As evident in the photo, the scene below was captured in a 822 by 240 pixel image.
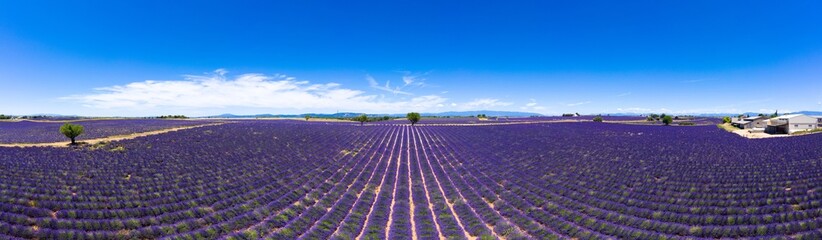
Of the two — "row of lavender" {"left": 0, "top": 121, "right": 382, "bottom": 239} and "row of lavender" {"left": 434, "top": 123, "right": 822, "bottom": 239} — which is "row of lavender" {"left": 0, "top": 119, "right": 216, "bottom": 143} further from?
"row of lavender" {"left": 434, "top": 123, "right": 822, "bottom": 239}

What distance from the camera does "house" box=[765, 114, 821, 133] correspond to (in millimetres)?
48391

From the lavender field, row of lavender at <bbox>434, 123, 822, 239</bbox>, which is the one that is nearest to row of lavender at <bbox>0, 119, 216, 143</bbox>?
the lavender field

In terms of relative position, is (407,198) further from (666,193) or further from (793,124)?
(793,124)

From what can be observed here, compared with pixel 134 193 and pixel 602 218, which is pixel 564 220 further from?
pixel 134 193

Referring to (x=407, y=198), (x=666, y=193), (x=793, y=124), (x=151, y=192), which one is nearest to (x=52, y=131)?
(x=151, y=192)

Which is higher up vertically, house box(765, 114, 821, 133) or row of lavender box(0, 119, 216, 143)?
house box(765, 114, 821, 133)

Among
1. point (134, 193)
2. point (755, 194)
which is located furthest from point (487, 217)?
Result: point (134, 193)

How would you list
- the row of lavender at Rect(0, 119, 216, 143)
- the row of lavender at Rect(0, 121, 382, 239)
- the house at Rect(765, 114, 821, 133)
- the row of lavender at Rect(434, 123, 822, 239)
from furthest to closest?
the house at Rect(765, 114, 821, 133) < the row of lavender at Rect(0, 119, 216, 143) < the row of lavender at Rect(434, 123, 822, 239) < the row of lavender at Rect(0, 121, 382, 239)

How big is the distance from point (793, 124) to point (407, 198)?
6828cm

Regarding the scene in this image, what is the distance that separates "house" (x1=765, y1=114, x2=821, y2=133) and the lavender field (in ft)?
121

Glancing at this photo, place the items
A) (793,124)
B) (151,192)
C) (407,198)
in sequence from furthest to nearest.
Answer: (793,124)
(407,198)
(151,192)

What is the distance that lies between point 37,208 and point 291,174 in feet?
32.1

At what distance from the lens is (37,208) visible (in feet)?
33.4

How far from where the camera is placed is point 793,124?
1971 inches
